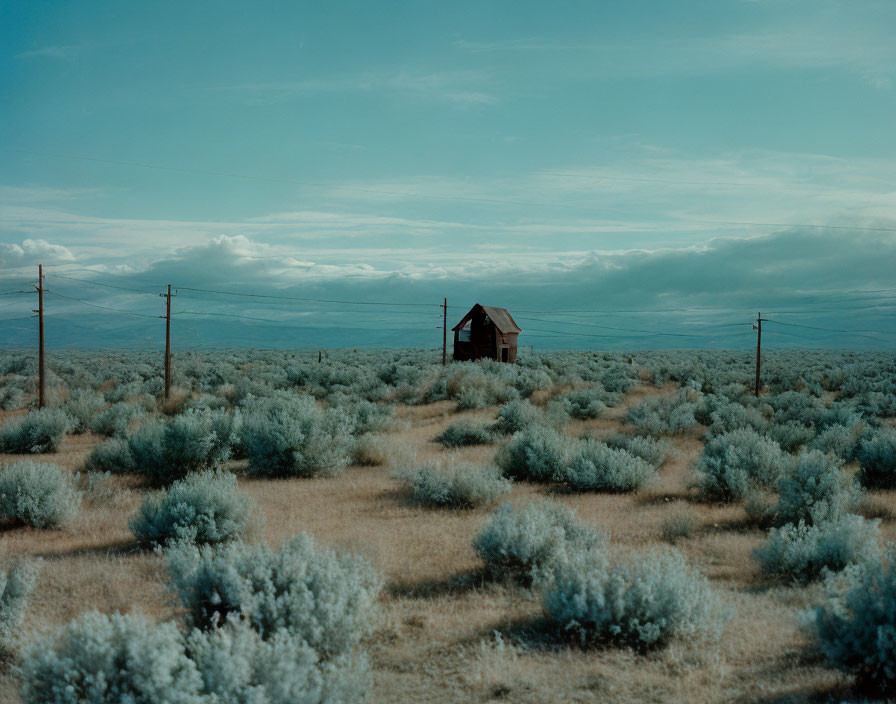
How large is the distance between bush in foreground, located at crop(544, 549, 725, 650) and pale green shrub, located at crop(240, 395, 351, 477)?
7.57 meters

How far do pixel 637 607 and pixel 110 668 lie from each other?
3.68m

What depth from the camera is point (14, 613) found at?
5.20m

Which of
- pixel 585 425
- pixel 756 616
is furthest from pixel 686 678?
pixel 585 425

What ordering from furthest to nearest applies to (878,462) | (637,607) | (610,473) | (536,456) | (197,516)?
(536,456) → (878,462) → (610,473) → (197,516) → (637,607)

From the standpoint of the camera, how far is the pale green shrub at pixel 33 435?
15.0 meters

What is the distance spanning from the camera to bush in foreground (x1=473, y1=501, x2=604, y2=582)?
21.8 ft

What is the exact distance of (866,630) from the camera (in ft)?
14.0

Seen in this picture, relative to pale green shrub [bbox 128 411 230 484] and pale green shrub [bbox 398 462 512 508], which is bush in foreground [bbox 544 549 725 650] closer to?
pale green shrub [bbox 398 462 512 508]

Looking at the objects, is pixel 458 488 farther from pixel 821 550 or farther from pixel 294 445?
pixel 821 550

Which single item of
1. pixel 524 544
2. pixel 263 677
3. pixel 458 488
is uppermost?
pixel 263 677

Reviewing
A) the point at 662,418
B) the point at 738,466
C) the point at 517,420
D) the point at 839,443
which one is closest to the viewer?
the point at 738,466

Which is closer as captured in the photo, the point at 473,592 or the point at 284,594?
the point at 284,594

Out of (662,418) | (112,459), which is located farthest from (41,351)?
(662,418)

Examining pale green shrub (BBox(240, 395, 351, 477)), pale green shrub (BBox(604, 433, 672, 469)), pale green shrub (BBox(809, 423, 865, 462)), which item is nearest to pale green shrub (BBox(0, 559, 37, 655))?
pale green shrub (BBox(240, 395, 351, 477))
